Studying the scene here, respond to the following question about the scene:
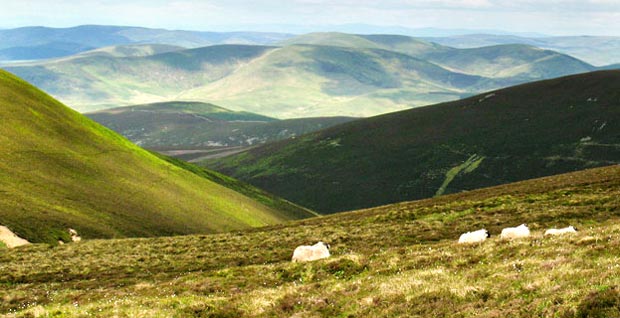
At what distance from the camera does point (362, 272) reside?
30062 mm

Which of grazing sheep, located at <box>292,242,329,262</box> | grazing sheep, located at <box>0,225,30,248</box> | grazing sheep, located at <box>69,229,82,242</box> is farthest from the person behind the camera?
grazing sheep, located at <box>69,229,82,242</box>

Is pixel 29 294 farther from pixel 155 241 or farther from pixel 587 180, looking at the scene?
pixel 587 180

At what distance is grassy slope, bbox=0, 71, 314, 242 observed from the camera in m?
63.2

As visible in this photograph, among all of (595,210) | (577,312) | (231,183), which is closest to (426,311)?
(577,312)

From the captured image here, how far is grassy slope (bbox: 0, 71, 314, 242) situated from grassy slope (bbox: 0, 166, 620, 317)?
Result: 12015 millimetres

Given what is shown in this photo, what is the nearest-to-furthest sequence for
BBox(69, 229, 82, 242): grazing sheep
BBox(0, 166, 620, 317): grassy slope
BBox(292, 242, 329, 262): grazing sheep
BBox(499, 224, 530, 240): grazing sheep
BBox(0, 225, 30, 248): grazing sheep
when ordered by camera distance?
1. BBox(0, 166, 620, 317): grassy slope
2. BBox(499, 224, 530, 240): grazing sheep
3. BBox(292, 242, 329, 262): grazing sheep
4. BBox(0, 225, 30, 248): grazing sheep
5. BBox(69, 229, 82, 242): grazing sheep

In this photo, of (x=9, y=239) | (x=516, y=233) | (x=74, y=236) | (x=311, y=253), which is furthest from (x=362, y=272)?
(x=74, y=236)

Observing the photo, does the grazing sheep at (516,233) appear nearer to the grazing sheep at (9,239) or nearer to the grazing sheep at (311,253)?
the grazing sheep at (311,253)

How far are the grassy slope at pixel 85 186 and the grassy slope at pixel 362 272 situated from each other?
12.0 m

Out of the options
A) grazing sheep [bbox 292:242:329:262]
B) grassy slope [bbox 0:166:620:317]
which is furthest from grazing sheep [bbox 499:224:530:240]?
grazing sheep [bbox 292:242:329:262]

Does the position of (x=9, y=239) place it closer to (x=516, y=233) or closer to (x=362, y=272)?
(x=362, y=272)

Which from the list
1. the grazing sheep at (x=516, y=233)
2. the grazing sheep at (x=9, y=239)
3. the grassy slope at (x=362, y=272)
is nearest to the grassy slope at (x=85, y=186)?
the grazing sheep at (x=9, y=239)

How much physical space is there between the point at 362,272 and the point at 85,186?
6058cm

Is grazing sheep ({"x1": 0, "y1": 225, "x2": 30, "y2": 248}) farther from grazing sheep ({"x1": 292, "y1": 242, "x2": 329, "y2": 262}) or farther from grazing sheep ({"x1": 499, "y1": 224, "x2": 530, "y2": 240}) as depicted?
grazing sheep ({"x1": 499, "y1": 224, "x2": 530, "y2": 240})
